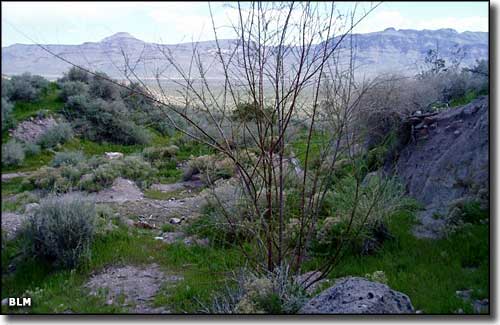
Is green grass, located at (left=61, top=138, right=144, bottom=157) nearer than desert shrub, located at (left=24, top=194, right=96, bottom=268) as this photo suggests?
No

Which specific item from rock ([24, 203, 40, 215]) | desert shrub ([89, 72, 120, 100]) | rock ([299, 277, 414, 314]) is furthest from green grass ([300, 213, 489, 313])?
desert shrub ([89, 72, 120, 100])

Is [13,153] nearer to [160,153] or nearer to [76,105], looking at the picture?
[76,105]

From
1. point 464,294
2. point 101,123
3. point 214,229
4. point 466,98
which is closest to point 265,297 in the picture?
point 464,294

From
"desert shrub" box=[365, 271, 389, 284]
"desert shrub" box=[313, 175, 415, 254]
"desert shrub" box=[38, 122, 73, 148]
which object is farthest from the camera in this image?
"desert shrub" box=[38, 122, 73, 148]

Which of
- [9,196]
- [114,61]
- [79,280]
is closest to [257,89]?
[114,61]

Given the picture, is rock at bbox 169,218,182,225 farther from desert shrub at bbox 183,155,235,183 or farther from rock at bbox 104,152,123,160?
rock at bbox 104,152,123,160

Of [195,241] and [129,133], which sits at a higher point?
[129,133]

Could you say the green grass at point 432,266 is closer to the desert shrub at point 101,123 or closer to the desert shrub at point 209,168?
the desert shrub at point 209,168
